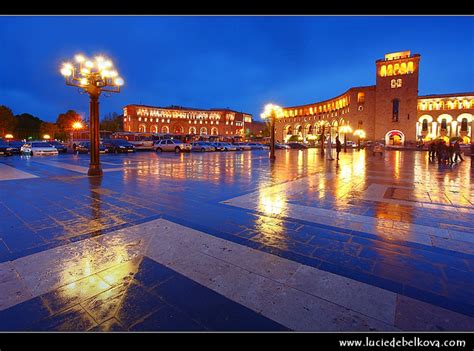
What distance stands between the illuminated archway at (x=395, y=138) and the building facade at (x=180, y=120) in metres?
61.7

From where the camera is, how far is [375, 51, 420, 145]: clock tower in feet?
188

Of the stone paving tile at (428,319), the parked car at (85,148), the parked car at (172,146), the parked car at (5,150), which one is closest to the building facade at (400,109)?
the parked car at (172,146)

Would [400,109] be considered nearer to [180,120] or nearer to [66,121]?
[180,120]

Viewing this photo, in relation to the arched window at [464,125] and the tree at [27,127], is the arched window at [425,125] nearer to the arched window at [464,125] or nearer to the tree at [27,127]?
the arched window at [464,125]

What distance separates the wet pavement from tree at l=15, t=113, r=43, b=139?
302 ft

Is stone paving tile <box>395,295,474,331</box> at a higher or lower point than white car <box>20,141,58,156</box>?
lower

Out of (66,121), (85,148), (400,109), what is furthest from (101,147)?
(400,109)

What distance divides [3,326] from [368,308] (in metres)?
2.71

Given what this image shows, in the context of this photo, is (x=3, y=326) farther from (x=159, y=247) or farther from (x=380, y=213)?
(x=380, y=213)

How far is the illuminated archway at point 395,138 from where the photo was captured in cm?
5834

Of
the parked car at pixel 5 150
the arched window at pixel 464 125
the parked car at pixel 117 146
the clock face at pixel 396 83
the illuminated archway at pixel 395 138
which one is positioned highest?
the clock face at pixel 396 83

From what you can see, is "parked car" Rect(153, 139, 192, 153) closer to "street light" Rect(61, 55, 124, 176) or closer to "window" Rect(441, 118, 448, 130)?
"street light" Rect(61, 55, 124, 176)

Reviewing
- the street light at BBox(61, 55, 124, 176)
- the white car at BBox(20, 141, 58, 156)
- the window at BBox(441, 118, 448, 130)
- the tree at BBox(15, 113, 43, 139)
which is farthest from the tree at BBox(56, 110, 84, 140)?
the window at BBox(441, 118, 448, 130)
